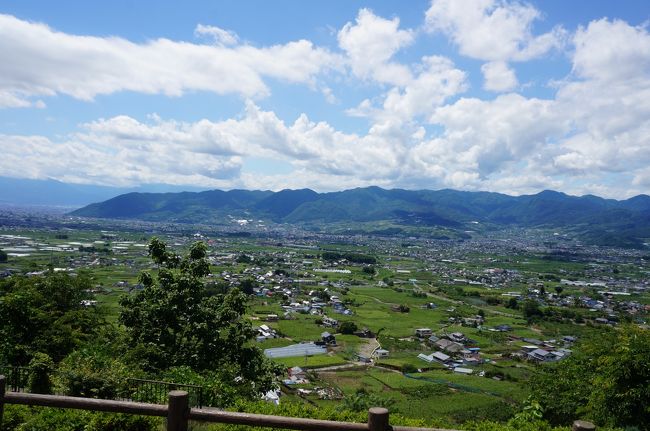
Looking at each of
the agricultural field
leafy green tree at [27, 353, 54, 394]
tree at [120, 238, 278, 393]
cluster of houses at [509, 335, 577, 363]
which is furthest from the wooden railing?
cluster of houses at [509, 335, 577, 363]

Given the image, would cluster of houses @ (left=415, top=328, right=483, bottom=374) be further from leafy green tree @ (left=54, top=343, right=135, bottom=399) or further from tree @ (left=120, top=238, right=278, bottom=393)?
leafy green tree @ (left=54, top=343, right=135, bottom=399)

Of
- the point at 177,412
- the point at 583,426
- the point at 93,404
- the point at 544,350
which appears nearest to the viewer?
the point at 583,426

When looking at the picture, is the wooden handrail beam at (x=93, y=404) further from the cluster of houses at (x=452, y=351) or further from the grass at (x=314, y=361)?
the cluster of houses at (x=452, y=351)

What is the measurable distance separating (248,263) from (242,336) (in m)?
84.0

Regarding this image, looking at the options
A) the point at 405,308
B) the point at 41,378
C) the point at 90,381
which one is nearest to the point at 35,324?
the point at 41,378

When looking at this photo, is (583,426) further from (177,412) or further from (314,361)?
(314,361)

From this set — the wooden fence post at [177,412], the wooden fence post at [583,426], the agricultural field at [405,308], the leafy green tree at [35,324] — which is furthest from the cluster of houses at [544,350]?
the wooden fence post at [177,412]

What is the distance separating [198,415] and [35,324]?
11403mm

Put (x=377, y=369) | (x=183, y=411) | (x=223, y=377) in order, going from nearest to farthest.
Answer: (x=183, y=411) → (x=223, y=377) → (x=377, y=369)

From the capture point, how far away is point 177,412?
12.4ft

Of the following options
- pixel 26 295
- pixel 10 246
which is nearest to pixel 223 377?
pixel 26 295

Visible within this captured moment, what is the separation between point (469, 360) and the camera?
129ft

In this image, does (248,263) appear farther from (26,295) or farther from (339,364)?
(26,295)

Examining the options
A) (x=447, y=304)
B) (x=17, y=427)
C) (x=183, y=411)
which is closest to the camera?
(x=183, y=411)
